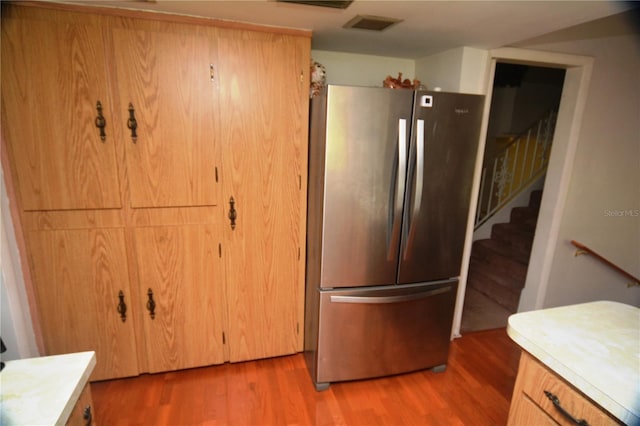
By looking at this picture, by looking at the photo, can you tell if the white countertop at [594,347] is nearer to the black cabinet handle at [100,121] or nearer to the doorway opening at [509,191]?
the doorway opening at [509,191]

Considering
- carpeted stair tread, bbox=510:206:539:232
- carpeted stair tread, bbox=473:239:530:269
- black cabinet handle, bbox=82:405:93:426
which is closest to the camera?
black cabinet handle, bbox=82:405:93:426

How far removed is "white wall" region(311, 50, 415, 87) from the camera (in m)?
2.27

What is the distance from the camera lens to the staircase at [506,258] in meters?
3.12

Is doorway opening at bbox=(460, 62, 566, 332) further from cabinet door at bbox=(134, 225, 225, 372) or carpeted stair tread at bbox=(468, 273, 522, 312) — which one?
cabinet door at bbox=(134, 225, 225, 372)

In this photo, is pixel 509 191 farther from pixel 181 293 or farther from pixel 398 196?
pixel 181 293

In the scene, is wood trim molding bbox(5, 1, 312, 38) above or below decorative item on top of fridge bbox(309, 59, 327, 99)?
above

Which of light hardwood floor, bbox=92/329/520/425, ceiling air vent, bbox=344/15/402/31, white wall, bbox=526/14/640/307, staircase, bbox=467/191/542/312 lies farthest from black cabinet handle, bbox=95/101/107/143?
staircase, bbox=467/191/542/312

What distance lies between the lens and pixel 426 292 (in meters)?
1.93

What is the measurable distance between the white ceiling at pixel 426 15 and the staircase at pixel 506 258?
7.19ft

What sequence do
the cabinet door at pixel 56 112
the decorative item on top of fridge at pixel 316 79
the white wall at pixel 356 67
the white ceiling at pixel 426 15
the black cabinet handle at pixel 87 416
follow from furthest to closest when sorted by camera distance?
the white wall at pixel 356 67
the decorative item on top of fridge at pixel 316 79
the cabinet door at pixel 56 112
the white ceiling at pixel 426 15
the black cabinet handle at pixel 87 416

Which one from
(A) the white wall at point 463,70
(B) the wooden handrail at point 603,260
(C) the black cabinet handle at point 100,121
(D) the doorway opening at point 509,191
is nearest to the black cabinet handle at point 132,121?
(C) the black cabinet handle at point 100,121

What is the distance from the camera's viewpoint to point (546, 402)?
101 centimetres

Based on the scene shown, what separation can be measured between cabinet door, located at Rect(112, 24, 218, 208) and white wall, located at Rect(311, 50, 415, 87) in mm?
896

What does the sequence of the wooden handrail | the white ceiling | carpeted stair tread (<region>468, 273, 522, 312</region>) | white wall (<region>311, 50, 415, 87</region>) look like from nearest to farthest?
the white ceiling → white wall (<region>311, 50, 415, 87</region>) → the wooden handrail → carpeted stair tread (<region>468, 273, 522, 312</region>)
